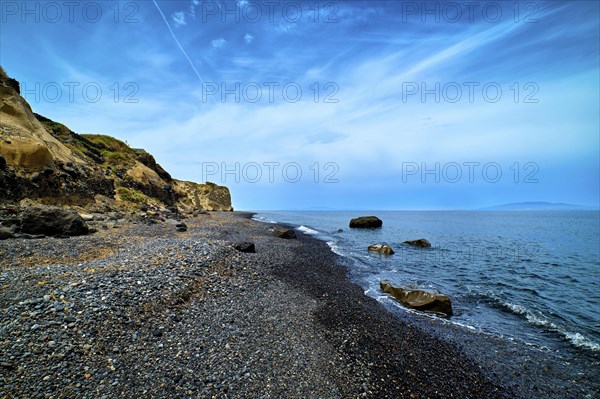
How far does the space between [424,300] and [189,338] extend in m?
12.1

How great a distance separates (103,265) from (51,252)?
4.28m

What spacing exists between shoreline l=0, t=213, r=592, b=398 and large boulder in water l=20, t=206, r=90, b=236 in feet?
9.96

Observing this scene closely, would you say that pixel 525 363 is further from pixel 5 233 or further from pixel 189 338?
pixel 5 233

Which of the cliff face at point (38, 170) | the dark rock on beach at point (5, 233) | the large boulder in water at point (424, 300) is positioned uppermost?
the cliff face at point (38, 170)

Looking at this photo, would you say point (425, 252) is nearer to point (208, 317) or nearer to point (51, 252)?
point (208, 317)

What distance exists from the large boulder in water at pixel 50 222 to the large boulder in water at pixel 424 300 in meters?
21.1

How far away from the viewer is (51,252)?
496 inches

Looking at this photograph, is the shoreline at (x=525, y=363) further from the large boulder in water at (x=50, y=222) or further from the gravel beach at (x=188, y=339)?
the large boulder in water at (x=50, y=222)

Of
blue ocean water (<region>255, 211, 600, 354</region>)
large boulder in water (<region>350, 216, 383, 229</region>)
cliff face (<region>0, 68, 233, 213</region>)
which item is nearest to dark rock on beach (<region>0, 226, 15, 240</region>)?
cliff face (<region>0, 68, 233, 213</region>)

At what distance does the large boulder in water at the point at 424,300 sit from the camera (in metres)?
13.7

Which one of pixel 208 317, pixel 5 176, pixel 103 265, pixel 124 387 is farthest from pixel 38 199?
pixel 124 387

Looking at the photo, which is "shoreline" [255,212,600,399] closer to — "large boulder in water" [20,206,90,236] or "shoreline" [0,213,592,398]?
"shoreline" [0,213,592,398]

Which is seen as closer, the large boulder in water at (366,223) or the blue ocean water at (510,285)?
the blue ocean water at (510,285)

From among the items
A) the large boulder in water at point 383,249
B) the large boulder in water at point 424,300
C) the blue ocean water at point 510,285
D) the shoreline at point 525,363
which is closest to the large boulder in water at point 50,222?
the blue ocean water at point 510,285
